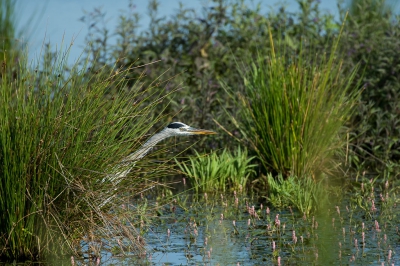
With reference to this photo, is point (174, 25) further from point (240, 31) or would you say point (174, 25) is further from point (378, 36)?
point (378, 36)

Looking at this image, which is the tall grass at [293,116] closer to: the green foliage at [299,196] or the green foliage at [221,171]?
the green foliage at [221,171]

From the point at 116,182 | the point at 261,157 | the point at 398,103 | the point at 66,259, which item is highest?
the point at 398,103

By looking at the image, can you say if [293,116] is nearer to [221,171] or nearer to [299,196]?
[221,171]

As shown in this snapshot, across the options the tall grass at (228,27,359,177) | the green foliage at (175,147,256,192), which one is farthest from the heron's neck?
the tall grass at (228,27,359,177)

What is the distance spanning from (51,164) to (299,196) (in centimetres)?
273

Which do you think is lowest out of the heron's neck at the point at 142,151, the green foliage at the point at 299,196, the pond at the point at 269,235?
the pond at the point at 269,235

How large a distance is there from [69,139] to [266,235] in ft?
6.64

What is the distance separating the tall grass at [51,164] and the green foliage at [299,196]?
2.19 metres

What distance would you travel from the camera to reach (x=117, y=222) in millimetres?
6055

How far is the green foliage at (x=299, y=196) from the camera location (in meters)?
7.75

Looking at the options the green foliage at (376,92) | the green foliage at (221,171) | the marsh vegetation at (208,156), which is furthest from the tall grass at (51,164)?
the green foliage at (376,92)

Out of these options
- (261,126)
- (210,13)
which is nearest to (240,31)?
(210,13)

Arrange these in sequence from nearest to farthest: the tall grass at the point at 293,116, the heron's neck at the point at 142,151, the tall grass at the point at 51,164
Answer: the tall grass at the point at 51,164 < the heron's neck at the point at 142,151 < the tall grass at the point at 293,116

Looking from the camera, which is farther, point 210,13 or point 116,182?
point 210,13
